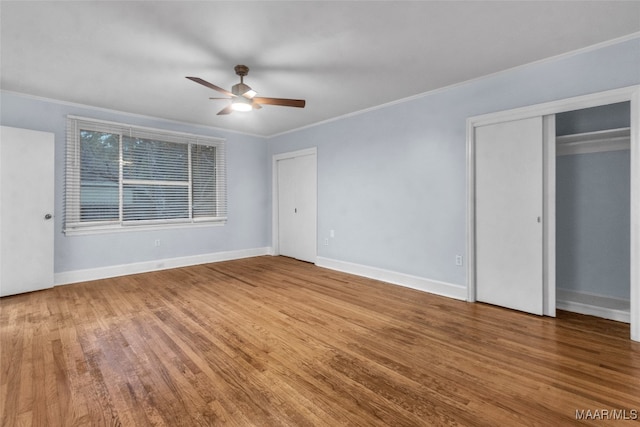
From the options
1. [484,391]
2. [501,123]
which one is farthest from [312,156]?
[484,391]

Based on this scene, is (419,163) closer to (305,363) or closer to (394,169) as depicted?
(394,169)

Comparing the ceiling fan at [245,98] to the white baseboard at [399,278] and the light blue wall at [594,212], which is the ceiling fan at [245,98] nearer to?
the white baseboard at [399,278]

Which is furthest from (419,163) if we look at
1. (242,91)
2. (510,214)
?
(242,91)

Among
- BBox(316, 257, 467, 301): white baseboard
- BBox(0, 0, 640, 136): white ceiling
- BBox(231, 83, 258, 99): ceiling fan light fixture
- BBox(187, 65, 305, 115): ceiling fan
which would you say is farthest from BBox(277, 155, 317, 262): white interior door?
BBox(231, 83, 258, 99): ceiling fan light fixture

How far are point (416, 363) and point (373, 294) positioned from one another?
157cm

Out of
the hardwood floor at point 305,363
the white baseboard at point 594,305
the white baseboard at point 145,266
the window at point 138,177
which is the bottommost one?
the hardwood floor at point 305,363

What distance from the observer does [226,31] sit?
92.4 inches

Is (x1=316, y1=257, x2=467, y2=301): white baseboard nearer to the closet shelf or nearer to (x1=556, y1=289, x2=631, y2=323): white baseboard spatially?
(x1=556, y1=289, x2=631, y2=323): white baseboard

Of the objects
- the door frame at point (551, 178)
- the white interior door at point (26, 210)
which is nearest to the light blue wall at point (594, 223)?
the door frame at point (551, 178)

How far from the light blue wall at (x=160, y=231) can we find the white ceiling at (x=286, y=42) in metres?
0.37

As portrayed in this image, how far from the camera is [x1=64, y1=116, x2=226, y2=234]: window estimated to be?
4191mm

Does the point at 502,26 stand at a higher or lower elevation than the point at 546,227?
higher

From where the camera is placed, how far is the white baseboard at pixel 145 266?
13.5 ft

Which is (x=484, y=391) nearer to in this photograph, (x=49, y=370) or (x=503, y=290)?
(x=503, y=290)
